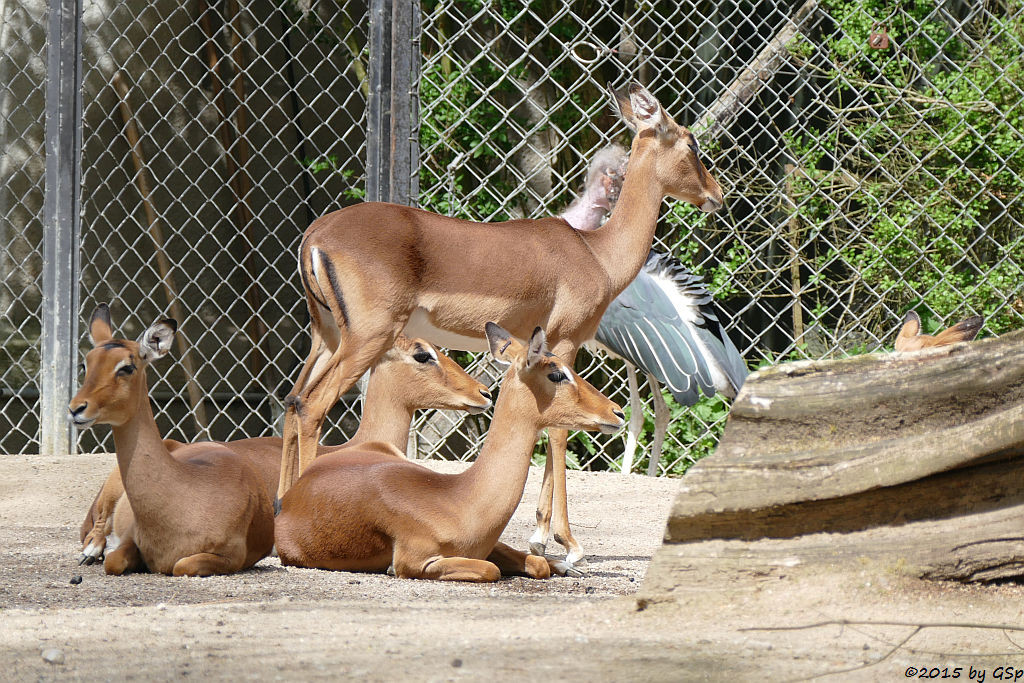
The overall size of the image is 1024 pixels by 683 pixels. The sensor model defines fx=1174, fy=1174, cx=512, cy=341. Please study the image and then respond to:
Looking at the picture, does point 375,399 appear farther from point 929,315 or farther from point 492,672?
point 929,315

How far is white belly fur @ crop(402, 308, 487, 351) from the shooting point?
4035mm

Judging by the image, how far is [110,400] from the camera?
324cm

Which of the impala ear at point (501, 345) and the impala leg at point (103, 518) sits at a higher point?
the impala ear at point (501, 345)

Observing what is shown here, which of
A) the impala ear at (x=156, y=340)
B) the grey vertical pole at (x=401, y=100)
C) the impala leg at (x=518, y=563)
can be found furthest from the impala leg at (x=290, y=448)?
the grey vertical pole at (x=401, y=100)

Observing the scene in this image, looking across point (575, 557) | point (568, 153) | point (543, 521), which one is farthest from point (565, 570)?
point (568, 153)

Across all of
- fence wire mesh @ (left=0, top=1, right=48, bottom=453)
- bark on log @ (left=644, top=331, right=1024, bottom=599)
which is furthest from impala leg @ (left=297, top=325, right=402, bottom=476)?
fence wire mesh @ (left=0, top=1, right=48, bottom=453)

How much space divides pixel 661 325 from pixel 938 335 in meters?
1.46

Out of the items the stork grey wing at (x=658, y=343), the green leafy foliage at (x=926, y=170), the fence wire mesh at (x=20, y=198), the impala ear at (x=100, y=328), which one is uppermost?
the green leafy foliage at (x=926, y=170)

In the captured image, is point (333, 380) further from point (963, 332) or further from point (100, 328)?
point (963, 332)

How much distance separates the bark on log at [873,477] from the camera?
2338 mm

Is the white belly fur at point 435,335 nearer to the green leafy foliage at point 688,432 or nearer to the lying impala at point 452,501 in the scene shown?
the lying impala at point 452,501

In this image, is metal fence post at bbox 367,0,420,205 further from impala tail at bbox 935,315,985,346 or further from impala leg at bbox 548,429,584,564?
impala tail at bbox 935,315,985,346

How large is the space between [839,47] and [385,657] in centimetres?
516

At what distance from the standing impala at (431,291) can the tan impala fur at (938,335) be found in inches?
45.0
